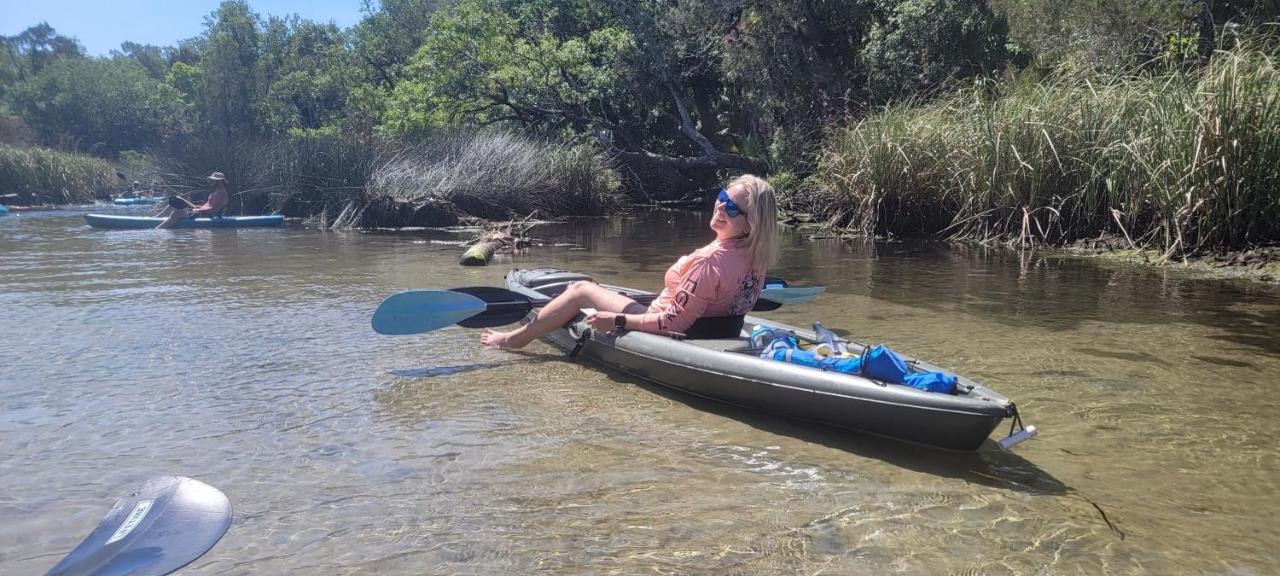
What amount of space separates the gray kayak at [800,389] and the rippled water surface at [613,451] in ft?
0.38

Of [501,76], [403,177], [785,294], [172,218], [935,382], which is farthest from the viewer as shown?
[501,76]

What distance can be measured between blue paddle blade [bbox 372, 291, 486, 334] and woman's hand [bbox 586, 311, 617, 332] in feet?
3.59

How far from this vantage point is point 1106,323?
6.32 meters

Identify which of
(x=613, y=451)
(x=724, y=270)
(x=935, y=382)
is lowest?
(x=613, y=451)

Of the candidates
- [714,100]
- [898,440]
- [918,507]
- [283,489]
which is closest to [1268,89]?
[898,440]

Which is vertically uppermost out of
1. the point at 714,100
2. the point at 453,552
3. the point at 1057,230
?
the point at 714,100

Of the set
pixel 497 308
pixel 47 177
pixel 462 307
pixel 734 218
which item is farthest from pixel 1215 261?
pixel 47 177

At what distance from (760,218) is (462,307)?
232 cm

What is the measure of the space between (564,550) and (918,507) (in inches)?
51.4

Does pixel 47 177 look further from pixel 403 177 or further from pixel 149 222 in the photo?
pixel 403 177

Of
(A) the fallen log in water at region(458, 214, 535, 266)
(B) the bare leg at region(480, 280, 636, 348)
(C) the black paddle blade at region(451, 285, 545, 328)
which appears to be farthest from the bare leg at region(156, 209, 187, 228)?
(B) the bare leg at region(480, 280, 636, 348)

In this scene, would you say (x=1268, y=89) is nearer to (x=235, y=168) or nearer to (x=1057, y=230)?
(x=1057, y=230)

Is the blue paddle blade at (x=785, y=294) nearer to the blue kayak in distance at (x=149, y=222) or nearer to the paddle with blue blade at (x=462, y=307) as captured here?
the paddle with blue blade at (x=462, y=307)

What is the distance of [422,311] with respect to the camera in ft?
18.5
